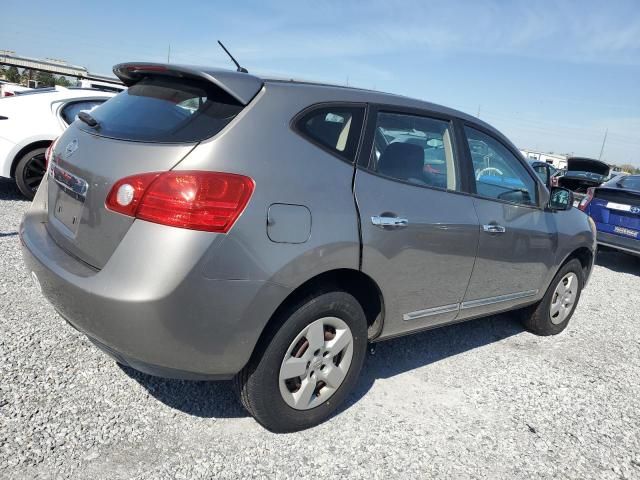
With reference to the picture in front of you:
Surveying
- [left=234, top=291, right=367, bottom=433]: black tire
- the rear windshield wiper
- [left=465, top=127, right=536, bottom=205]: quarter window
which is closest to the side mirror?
[left=465, top=127, right=536, bottom=205]: quarter window

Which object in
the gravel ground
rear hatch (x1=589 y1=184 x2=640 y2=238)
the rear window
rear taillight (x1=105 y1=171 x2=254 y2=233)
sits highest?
the rear window

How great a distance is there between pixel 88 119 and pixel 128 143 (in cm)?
56

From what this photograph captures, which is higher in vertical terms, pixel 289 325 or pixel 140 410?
pixel 289 325

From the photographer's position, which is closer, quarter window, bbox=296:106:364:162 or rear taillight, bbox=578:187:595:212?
quarter window, bbox=296:106:364:162

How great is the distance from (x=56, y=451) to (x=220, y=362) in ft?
2.73

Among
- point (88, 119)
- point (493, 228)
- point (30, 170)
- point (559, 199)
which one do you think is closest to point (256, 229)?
point (88, 119)

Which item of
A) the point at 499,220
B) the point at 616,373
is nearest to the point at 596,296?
the point at 616,373

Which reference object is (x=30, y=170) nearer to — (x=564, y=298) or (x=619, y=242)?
(x=564, y=298)

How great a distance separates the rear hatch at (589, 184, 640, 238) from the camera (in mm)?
7523

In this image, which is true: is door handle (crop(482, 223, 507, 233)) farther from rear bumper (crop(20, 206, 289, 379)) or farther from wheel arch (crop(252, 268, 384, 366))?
rear bumper (crop(20, 206, 289, 379))

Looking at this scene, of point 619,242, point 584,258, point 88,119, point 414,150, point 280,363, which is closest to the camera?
point 280,363

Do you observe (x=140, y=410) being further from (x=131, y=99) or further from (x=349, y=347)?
(x=131, y=99)

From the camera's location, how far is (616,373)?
159 inches

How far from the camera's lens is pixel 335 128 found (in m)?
2.63
